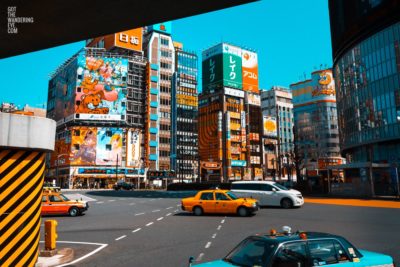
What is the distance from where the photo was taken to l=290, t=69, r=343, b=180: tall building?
122062 mm

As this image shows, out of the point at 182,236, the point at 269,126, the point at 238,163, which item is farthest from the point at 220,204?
the point at 269,126

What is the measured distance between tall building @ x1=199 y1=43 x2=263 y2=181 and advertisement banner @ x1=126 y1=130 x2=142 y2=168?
27888 millimetres

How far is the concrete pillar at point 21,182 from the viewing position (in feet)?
22.2

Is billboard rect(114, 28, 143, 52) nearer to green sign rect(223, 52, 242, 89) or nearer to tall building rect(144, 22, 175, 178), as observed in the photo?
tall building rect(144, 22, 175, 178)

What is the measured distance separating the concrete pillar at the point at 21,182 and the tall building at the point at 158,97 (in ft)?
303

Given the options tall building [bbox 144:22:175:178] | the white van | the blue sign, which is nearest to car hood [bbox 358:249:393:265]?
the white van

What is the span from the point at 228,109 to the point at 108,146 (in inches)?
1876

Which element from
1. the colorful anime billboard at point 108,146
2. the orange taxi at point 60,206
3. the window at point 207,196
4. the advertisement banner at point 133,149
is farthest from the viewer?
the advertisement banner at point 133,149

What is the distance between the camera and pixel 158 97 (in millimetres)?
105062

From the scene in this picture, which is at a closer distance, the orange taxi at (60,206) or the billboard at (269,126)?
the orange taxi at (60,206)

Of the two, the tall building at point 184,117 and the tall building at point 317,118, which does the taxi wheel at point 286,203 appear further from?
the tall building at point 317,118

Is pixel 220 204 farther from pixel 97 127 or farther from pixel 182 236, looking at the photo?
pixel 97 127

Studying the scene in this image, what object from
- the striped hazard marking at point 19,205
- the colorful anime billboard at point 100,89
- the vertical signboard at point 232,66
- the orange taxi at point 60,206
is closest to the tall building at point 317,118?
the vertical signboard at point 232,66

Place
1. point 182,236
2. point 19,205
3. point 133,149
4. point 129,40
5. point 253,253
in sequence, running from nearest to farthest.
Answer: point 253,253, point 19,205, point 182,236, point 133,149, point 129,40
